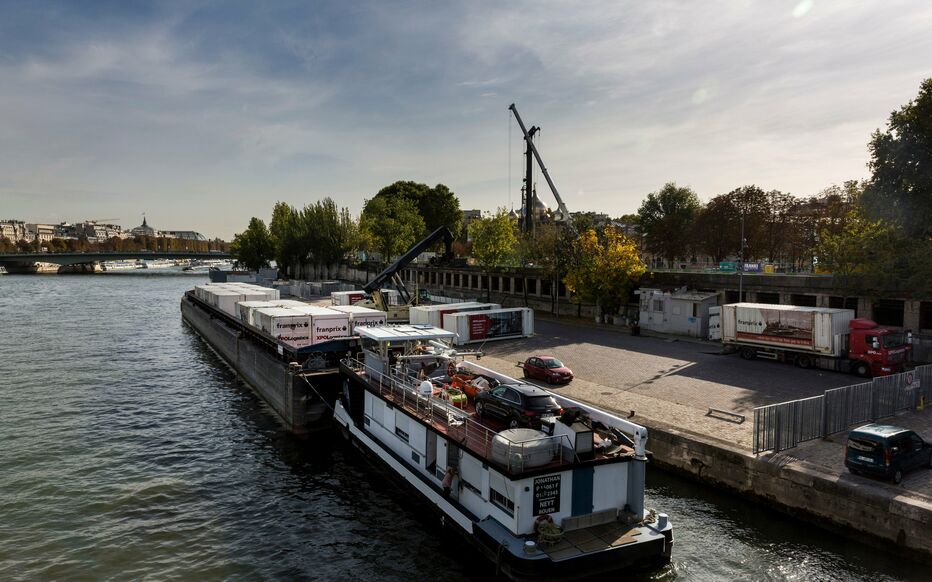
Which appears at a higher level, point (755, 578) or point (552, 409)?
point (552, 409)

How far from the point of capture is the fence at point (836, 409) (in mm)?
19891

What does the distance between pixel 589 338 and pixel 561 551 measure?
3406 cm

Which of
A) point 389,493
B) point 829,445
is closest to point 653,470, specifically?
point 829,445

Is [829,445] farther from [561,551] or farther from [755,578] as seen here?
[561,551]

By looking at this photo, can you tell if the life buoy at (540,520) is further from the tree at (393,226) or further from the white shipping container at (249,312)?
the tree at (393,226)

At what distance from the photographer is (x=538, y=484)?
14930 mm

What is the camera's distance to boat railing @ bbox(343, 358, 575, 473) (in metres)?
15.0

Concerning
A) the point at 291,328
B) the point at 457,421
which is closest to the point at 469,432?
the point at 457,421

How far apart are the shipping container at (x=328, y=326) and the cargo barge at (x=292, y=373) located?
2.54 m

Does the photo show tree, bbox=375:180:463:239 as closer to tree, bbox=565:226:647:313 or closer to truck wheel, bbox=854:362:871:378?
tree, bbox=565:226:647:313

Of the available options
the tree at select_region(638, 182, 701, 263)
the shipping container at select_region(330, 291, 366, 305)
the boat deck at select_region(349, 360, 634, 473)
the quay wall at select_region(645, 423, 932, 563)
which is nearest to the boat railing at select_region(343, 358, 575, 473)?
the boat deck at select_region(349, 360, 634, 473)

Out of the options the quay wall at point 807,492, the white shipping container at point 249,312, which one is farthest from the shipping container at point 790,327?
the white shipping container at point 249,312

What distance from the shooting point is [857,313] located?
41.3 meters

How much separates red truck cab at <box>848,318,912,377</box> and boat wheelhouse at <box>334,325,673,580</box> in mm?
22831
